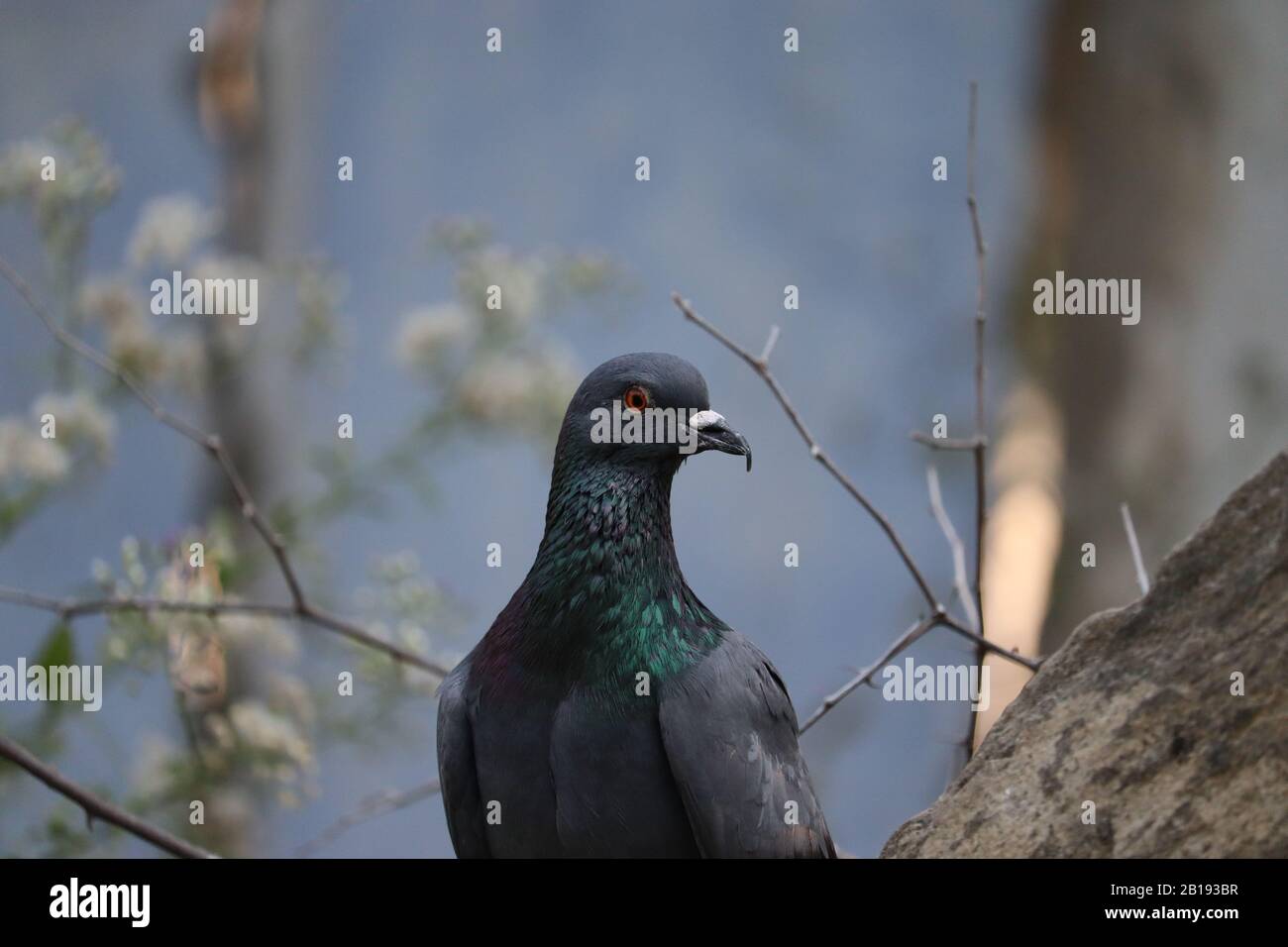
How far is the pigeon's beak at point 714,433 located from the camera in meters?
1.86

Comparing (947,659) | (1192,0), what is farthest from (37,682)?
(1192,0)

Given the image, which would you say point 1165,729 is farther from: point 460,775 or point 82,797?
point 82,797

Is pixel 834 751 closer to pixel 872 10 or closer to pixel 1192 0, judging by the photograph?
pixel 1192 0

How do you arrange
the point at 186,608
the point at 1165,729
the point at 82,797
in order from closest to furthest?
the point at 1165,729
the point at 82,797
the point at 186,608

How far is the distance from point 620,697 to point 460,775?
0.27 meters

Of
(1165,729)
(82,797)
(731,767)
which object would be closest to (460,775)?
(731,767)

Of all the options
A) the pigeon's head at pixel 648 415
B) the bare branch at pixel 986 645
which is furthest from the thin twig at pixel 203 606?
the bare branch at pixel 986 645

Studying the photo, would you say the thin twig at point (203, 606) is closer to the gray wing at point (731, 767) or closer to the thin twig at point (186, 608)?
the thin twig at point (186, 608)

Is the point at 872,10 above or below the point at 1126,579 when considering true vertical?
above

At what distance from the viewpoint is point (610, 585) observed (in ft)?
6.14

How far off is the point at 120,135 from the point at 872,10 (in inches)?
119

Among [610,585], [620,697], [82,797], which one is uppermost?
[610,585]

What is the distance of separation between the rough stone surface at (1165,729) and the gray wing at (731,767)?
0.18 m
